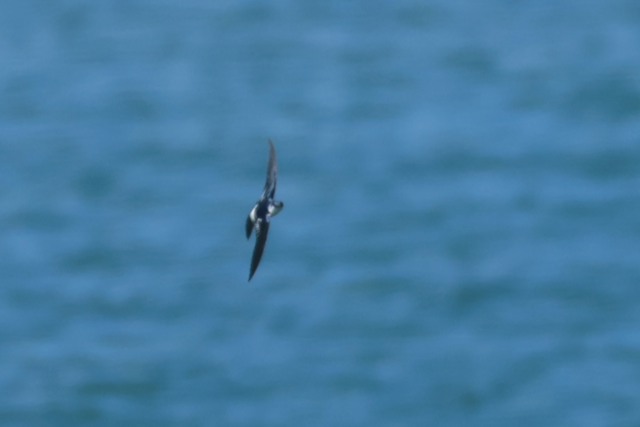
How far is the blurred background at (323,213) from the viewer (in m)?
16.7

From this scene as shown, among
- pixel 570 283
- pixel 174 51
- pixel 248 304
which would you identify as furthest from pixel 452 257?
pixel 174 51

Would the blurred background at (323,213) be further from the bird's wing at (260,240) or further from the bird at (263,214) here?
the bird's wing at (260,240)

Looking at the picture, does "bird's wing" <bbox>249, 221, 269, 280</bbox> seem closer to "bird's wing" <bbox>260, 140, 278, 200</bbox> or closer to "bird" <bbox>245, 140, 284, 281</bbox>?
"bird" <bbox>245, 140, 284, 281</bbox>

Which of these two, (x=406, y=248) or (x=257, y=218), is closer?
(x=257, y=218)

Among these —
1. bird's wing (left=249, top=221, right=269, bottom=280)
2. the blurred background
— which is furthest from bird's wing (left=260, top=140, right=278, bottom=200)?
the blurred background

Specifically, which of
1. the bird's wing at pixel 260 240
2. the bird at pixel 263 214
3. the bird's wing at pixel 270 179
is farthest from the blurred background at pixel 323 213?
the bird's wing at pixel 260 240

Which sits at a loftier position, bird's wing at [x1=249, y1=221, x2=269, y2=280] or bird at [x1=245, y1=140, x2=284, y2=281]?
bird at [x1=245, y1=140, x2=284, y2=281]

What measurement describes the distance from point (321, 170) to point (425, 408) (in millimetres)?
5437

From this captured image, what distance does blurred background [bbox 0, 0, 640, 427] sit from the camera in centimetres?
1669

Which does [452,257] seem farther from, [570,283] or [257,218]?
[257,218]

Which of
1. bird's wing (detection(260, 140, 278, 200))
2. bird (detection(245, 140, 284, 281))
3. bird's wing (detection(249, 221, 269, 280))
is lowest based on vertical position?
bird's wing (detection(249, 221, 269, 280))

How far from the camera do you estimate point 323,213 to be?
Result: 1947 centimetres

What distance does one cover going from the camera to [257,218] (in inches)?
159

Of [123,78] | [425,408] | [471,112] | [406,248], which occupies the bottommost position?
[425,408]
